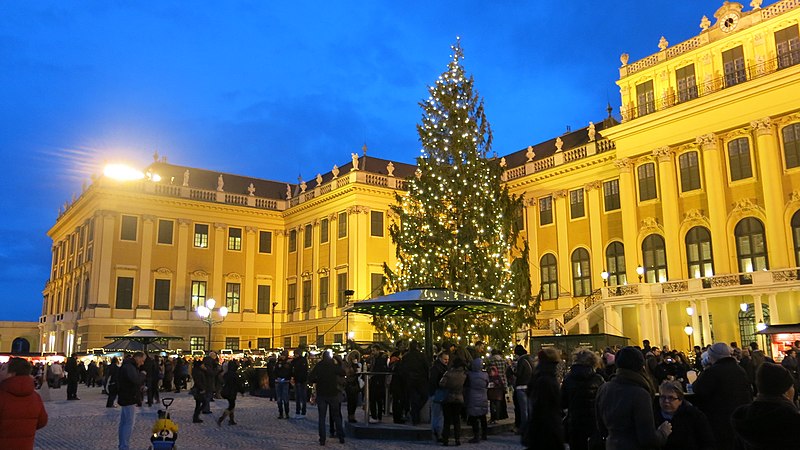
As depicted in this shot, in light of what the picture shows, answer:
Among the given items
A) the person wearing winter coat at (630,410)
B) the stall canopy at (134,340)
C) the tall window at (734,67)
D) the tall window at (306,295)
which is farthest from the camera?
the tall window at (306,295)

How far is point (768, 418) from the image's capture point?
4098 mm

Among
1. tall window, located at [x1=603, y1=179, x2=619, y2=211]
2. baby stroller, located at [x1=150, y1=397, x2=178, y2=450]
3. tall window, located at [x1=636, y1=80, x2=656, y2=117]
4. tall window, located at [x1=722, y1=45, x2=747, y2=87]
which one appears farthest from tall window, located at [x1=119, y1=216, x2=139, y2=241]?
baby stroller, located at [x1=150, y1=397, x2=178, y2=450]

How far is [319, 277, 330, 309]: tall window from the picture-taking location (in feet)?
156

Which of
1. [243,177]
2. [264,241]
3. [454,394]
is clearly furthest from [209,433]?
[243,177]

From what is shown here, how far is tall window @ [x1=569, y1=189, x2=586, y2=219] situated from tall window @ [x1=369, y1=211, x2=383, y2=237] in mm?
12823

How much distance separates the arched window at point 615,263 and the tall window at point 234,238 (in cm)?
2660

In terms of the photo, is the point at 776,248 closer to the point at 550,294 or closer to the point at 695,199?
the point at 695,199

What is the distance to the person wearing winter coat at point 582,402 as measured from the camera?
6910mm

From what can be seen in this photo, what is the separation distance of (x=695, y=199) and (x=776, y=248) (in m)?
4.94

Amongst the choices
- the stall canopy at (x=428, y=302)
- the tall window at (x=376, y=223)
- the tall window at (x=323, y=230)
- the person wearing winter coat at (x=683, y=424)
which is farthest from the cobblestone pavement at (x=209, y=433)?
the tall window at (x=323, y=230)

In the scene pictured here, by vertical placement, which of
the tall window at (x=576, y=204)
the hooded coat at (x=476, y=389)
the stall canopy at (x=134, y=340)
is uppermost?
the tall window at (x=576, y=204)

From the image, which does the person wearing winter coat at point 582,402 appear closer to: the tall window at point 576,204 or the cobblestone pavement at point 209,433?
the cobblestone pavement at point 209,433

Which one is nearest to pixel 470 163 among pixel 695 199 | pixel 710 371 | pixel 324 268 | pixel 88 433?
pixel 88 433

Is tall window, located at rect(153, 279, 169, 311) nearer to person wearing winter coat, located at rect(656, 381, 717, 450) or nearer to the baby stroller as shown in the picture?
the baby stroller
